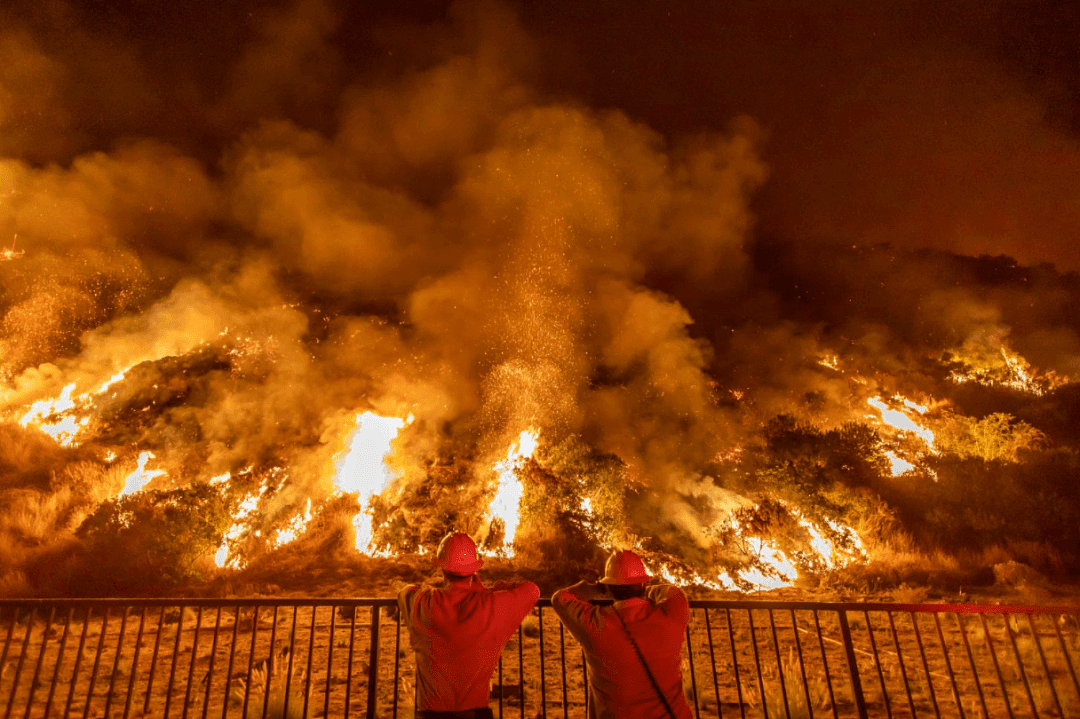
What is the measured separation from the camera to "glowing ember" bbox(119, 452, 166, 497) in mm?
11664

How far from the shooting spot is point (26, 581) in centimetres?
877

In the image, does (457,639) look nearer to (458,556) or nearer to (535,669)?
(458,556)

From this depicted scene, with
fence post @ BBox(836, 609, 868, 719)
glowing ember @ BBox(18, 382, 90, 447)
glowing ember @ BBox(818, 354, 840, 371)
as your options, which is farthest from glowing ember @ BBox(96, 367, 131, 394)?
glowing ember @ BBox(818, 354, 840, 371)

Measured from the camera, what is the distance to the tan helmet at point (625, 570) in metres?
3.14

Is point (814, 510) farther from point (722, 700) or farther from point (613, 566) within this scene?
point (613, 566)

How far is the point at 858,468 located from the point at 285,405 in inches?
530

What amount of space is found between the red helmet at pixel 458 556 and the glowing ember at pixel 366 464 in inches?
338

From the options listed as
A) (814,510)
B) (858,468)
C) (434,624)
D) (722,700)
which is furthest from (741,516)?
(434,624)

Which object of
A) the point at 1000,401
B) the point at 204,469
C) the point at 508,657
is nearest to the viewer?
the point at 508,657

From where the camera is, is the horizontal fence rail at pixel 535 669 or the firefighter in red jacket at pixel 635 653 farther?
the horizontal fence rail at pixel 535 669

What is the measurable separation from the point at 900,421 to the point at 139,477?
17276mm

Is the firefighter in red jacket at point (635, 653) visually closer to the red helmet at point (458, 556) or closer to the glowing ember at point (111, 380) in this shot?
the red helmet at point (458, 556)

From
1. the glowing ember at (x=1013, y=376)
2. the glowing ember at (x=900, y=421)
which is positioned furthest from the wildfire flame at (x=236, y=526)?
the glowing ember at (x=1013, y=376)

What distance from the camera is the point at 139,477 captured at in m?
11.9
